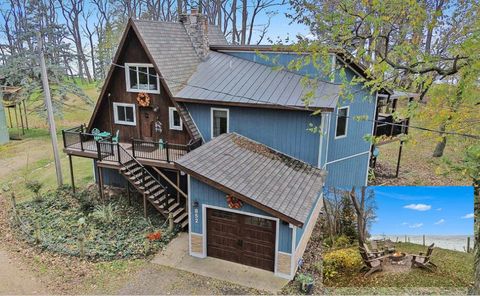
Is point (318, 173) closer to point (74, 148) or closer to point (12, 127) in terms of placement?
point (74, 148)

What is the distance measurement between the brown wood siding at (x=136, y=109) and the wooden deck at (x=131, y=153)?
2.39ft

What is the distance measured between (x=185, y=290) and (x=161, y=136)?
723cm

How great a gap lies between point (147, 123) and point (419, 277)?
11643mm

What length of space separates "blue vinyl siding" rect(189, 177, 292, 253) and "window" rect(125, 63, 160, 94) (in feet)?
18.1

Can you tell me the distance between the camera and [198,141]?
1360cm

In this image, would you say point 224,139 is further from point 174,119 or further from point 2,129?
point 2,129

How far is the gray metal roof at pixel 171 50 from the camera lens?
13.7 meters

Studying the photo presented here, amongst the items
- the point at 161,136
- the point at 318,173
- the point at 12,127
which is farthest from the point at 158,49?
the point at 12,127

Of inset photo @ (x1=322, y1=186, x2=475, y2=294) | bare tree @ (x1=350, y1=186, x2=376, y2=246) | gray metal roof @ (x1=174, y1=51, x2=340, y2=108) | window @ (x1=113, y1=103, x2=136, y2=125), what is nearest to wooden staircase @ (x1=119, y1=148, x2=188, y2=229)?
window @ (x1=113, y1=103, x2=136, y2=125)

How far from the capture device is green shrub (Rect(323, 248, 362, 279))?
312 inches

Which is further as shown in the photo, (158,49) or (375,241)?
(158,49)

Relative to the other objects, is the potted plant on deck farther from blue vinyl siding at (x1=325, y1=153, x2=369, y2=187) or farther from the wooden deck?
the wooden deck

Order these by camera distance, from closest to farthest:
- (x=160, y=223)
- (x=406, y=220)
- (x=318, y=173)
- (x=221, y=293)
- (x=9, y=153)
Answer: (x=406, y=220)
(x=221, y=293)
(x=318, y=173)
(x=160, y=223)
(x=9, y=153)

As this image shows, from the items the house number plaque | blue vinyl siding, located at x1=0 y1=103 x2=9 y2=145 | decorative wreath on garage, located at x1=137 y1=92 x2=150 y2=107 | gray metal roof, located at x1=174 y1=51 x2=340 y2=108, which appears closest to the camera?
the house number plaque
